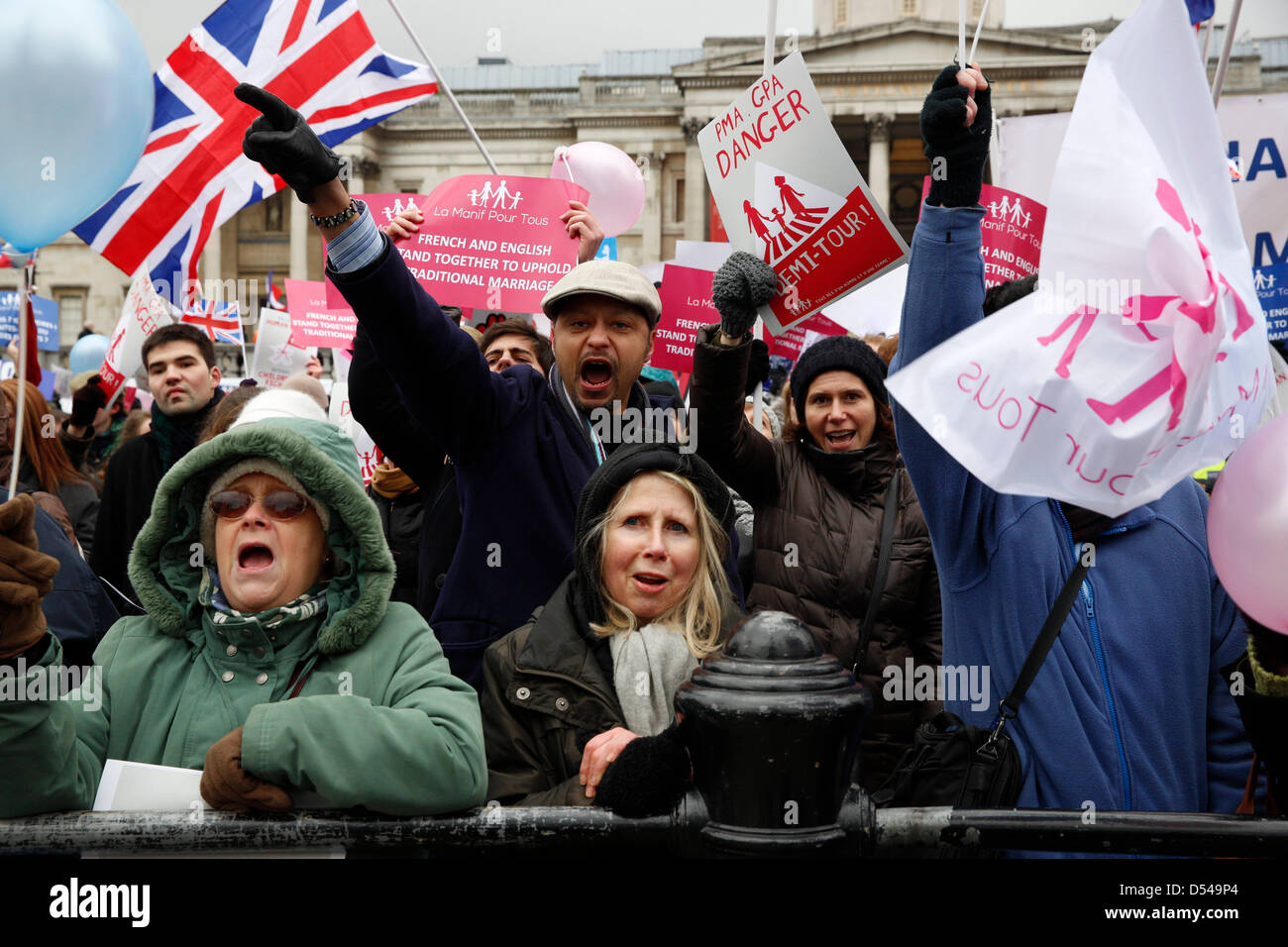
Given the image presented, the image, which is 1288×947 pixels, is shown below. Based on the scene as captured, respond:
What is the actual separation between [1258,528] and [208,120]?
15.9 feet

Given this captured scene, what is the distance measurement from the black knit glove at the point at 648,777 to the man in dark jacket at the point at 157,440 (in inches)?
144

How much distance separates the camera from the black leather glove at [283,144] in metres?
2.25

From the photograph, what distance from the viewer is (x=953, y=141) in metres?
2.00

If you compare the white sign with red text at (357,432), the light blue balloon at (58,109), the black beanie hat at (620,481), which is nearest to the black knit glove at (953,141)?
the black beanie hat at (620,481)

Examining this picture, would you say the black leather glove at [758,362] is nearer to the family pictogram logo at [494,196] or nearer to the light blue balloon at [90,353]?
the family pictogram logo at [494,196]

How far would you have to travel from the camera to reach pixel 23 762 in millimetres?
1810

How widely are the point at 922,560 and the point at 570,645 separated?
1653mm

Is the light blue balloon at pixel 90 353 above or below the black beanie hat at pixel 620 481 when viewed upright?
above

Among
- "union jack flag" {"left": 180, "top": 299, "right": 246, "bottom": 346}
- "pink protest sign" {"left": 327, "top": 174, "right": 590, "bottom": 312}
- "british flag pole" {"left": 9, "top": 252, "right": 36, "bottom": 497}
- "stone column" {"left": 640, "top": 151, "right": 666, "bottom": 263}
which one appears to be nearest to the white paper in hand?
"british flag pole" {"left": 9, "top": 252, "right": 36, "bottom": 497}

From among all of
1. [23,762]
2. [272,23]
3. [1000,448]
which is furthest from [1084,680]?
[272,23]
